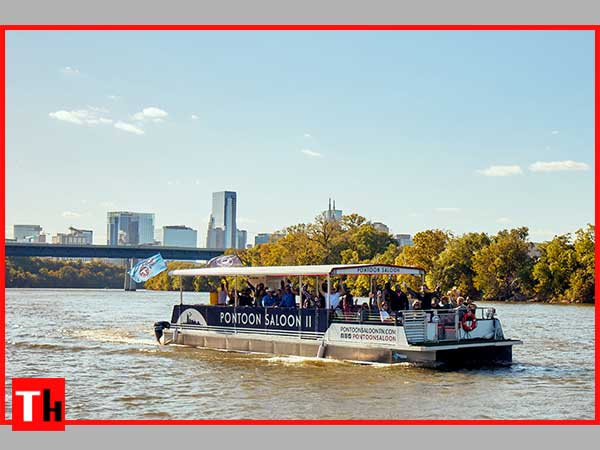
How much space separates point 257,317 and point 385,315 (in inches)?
245

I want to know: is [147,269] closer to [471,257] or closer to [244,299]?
[244,299]

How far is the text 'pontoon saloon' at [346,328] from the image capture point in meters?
26.6

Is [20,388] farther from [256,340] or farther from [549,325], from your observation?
[549,325]

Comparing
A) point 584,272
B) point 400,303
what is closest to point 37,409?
point 400,303

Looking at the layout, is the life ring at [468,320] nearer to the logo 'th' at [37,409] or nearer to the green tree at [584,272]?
the logo 'th' at [37,409]

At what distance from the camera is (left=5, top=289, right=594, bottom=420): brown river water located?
66.9 feet

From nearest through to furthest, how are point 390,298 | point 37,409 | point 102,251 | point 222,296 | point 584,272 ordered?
point 37,409 → point 390,298 → point 222,296 → point 584,272 → point 102,251

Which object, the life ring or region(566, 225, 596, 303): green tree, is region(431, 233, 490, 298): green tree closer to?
region(566, 225, 596, 303): green tree

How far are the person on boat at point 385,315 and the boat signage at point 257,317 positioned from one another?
238 centimetres

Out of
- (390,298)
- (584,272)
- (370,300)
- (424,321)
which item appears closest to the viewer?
(424,321)

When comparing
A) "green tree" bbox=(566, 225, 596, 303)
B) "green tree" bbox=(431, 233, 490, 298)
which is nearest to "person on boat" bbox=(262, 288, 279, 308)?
"green tree" bbox=(566, 225, 596, 303)

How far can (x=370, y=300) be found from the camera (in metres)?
29.5

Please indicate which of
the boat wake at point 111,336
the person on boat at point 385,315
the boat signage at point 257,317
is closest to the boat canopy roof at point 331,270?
the boat signage at point 257,317
